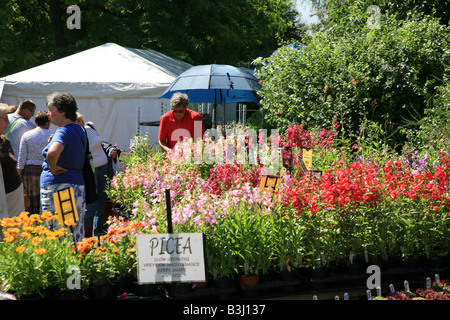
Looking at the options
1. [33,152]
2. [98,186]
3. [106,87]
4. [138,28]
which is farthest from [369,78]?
[138,28]

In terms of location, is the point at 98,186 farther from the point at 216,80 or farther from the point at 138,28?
the point at 138,28

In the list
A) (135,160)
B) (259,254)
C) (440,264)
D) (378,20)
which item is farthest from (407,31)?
(259,254)

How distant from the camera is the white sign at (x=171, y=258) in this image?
8.98 ft

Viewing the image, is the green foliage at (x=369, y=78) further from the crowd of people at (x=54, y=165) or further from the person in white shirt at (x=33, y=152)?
the person in white shirt at (x=33, y=152)

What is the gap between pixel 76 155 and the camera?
4316 mm

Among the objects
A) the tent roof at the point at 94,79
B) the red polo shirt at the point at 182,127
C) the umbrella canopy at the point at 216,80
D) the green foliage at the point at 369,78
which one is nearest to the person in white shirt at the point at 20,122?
the red polo shirt at the point at 182,127

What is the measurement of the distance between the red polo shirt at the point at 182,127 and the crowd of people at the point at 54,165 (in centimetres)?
79

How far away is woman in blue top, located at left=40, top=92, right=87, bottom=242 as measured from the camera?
4.22m

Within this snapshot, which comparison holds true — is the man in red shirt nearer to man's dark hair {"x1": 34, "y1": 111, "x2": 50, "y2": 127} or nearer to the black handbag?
man's dark hair {"x1": 34, "y1": 111, "x2": 50, "y2": 127}

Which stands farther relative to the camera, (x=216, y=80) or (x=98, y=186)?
(x=216, y=80)

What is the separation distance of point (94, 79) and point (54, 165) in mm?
7021

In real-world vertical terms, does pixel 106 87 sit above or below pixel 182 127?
above

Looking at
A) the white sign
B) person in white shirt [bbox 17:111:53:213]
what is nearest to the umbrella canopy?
person in white shirt [bbox 17:111:53:213]

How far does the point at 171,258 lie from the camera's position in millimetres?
2766
